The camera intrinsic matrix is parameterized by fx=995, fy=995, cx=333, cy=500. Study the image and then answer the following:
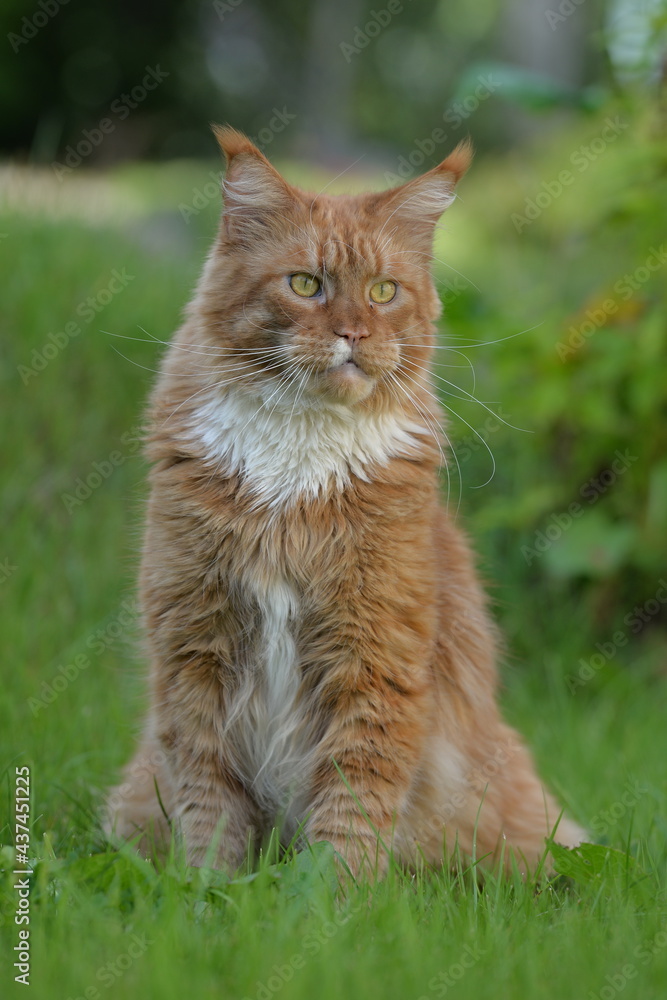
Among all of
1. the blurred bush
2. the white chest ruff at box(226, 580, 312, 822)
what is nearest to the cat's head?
the white chest ruff at box(226, 580, 312, 822)

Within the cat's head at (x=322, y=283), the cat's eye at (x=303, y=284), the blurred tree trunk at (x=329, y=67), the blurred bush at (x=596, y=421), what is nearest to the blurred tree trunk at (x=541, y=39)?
the blurred tree trunk at (x=329, y=67)

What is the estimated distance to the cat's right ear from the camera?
2537 mm

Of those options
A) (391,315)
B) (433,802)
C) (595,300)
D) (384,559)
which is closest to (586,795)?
(433,802)

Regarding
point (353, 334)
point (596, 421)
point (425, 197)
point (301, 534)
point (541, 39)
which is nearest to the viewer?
point (353, 334)

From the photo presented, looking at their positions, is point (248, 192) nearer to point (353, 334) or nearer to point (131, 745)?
point (353, 334)

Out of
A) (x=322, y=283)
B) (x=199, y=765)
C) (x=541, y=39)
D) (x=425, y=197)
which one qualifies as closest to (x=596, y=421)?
(x=425, y=197)

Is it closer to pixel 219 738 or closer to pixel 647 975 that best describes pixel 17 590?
pixel 219 738

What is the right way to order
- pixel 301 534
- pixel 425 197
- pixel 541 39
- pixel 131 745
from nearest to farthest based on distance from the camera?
pixel 301 534 < pixel 425 197 < pixel 131 745 < pixel 541 39

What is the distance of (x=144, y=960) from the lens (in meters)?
1.85

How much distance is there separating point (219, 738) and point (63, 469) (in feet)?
9.42

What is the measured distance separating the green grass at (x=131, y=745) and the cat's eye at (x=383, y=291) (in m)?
1.05

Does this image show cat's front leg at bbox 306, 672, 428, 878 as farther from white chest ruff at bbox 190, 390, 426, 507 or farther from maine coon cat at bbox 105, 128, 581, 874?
white chest ruff at bbox 190, 390, 426, 507

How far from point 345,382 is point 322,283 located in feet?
0.89

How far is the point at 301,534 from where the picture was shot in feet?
8.26
